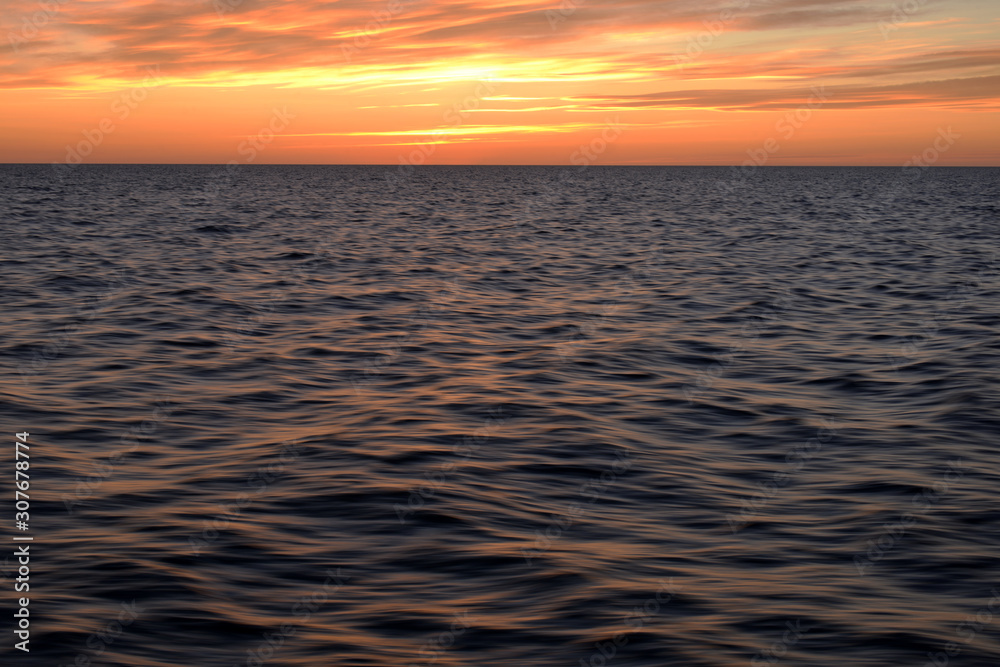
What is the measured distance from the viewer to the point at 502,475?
984 cm

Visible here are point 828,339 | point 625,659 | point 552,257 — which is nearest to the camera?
point 625,659

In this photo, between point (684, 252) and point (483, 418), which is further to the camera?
point (684, 252)

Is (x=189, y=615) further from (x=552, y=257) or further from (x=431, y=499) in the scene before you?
(x=552, y=257)

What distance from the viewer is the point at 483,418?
39.4ft

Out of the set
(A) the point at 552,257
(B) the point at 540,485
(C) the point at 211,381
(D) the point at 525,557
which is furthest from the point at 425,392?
(A) the point at 552,257

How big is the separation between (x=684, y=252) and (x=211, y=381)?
24014 mm

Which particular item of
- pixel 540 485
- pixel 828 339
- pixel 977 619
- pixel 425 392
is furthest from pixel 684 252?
pixel 977 619

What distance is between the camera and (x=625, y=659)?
6.16 meters

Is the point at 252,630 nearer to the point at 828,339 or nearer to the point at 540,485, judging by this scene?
the point at 540,485

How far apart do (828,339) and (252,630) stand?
45.9ft

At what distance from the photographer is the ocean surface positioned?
21.4ft

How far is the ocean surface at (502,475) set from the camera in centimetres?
652

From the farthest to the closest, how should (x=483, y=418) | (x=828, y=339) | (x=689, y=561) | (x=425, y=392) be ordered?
(x=828, y=339) < (x=425, y=392) < (x=483, y=418) < (x=689, y=561)

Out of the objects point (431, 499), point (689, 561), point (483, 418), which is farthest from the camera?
point (483, 418)
